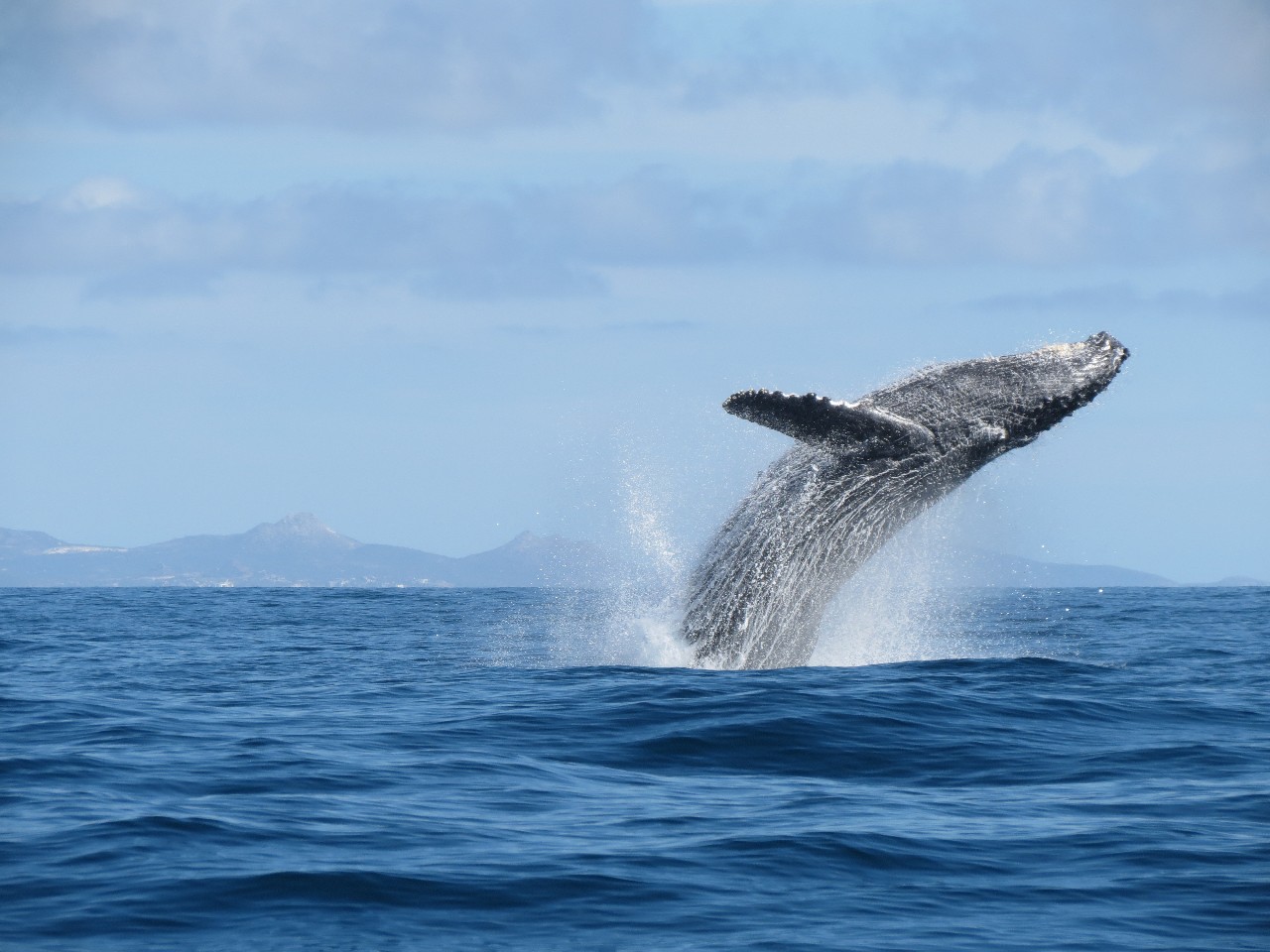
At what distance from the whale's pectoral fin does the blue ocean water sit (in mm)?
2171

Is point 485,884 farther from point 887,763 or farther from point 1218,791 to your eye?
point 1218,791

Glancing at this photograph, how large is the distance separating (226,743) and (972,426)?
24.4 ft

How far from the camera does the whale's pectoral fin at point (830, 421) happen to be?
1277 cm

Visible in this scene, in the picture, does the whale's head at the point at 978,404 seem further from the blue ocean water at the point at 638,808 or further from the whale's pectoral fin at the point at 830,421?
the blue ocean water at the point at 638,808

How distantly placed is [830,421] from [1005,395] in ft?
6.52

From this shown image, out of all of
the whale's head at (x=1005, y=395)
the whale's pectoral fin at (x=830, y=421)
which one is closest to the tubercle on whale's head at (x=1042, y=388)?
the whale's head at (x=1005, y=395)

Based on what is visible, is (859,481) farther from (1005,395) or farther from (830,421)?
(1005,395)

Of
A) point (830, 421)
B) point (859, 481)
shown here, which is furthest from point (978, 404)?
point (830, 421)

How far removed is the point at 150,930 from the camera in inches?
245

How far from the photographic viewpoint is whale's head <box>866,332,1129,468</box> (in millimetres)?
14086

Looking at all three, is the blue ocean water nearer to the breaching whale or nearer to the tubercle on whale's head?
the breaching whale

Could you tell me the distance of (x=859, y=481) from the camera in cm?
1417

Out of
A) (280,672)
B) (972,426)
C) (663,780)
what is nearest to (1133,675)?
(972,426)

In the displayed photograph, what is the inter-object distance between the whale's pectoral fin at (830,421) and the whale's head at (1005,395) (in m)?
0.25
